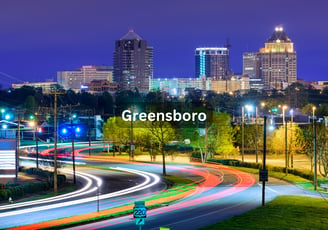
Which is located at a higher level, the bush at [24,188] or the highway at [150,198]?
the bush at [24,188]

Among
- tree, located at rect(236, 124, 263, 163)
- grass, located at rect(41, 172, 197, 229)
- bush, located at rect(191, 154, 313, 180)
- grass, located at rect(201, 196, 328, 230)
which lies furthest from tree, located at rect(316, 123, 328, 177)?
tree, located at rect(236, 124, 263, 163)

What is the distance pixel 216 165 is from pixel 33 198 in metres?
34.6

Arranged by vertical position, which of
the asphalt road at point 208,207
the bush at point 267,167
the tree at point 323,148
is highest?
the tree at point 323,148

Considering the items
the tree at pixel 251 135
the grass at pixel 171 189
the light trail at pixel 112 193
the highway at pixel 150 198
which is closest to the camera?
the grass at pixel 171 189

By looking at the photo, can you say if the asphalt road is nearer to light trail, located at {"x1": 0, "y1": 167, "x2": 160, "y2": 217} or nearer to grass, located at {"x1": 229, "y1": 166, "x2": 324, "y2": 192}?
grass, located at {"x1": 229, "y1": 166, "x2": 324, "y2": 192}

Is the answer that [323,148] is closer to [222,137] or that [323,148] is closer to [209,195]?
[209,195]

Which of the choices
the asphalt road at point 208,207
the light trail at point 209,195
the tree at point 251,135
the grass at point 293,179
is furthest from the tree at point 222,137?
the asphalt road at point 208,207

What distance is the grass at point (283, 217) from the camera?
30.0 meters

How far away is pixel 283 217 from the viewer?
32.8 m

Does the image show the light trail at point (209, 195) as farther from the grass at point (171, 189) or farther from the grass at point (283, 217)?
the grass at point (283, 217)

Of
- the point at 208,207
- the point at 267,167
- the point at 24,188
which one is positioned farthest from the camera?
the point at 267,167

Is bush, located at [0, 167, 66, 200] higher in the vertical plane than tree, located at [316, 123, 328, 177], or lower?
lower

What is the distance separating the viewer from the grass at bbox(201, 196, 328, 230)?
30016mm

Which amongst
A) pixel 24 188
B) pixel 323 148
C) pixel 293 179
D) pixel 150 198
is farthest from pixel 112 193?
pixel 323 148
